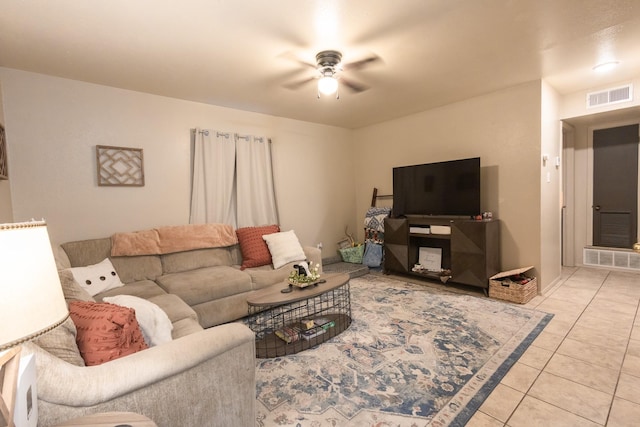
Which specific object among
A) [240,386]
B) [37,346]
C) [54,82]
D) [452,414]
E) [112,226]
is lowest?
[452,414]

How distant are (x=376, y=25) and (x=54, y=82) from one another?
303 centimetres

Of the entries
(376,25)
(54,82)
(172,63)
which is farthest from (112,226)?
(376,25)

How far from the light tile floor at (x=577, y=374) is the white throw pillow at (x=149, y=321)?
Result: 68.6 inches

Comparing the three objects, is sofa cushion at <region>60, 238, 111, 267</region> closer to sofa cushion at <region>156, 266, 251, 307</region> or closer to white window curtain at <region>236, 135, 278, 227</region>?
sofa cushion at <region>156, 266, 251, 307</region>

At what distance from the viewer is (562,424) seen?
1590mm

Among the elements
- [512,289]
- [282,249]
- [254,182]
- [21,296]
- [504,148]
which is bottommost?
[512,289]

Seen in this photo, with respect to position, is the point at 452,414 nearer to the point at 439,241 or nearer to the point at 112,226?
the point at 439,241

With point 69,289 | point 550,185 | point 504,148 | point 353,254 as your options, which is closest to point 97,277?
point 69,289

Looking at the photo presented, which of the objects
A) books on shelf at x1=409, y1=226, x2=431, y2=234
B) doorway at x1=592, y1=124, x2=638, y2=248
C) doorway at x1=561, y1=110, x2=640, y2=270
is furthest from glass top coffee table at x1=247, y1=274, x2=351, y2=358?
doorway at x1=592, y1=124, x2=638, y2=248

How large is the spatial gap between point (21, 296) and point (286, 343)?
2039 millimetres

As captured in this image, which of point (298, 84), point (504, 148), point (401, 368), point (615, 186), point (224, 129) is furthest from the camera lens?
point (615, 186)

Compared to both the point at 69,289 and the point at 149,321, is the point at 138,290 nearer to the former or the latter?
the point at 69,289

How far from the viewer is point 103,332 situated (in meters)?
1.25

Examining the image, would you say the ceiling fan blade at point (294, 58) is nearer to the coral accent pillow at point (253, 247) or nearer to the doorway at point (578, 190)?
the coral accent pillow at point (253, 247)
